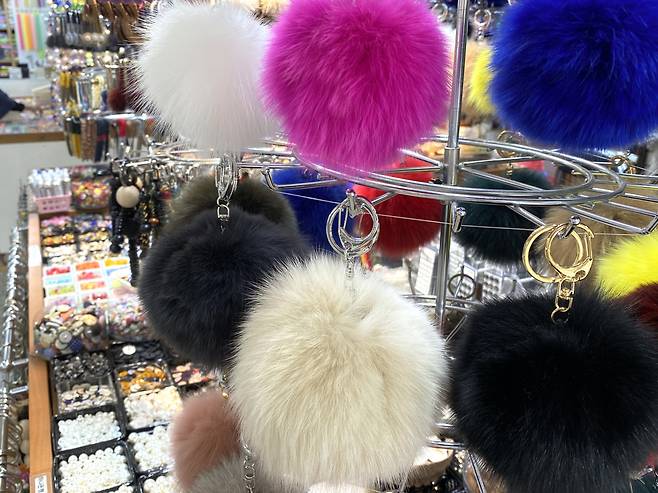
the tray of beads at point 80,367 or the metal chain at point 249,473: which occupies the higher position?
the metal chain at point 249,473

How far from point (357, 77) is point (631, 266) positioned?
1.28 ft

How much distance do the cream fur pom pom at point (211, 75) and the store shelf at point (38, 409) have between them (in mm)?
943

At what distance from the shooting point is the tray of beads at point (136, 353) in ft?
5.45

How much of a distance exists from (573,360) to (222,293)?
1.14ft

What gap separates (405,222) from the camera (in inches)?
38.1

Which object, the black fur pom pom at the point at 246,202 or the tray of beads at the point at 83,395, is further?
the tray of beads at the point at 83,395

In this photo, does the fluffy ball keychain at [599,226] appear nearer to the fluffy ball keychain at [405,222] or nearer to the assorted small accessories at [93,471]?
the fluffy ball keychain at [405,222]

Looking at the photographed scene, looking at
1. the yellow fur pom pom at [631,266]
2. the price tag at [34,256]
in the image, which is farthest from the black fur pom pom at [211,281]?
the price tag at [34,256]

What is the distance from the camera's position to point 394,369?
46 cm

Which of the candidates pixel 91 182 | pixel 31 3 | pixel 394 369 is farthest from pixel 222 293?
pixel 31 3

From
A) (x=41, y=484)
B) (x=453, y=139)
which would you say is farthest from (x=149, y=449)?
(x=453, y=139)

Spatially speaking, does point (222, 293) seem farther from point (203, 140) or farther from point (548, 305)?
point (548, 305)

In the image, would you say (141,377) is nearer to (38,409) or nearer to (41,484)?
(38,409)

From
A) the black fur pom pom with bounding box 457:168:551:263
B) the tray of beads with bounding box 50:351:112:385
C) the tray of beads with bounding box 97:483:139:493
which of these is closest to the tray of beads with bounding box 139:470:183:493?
the tray of beads with bounding box 97:483:139:493
